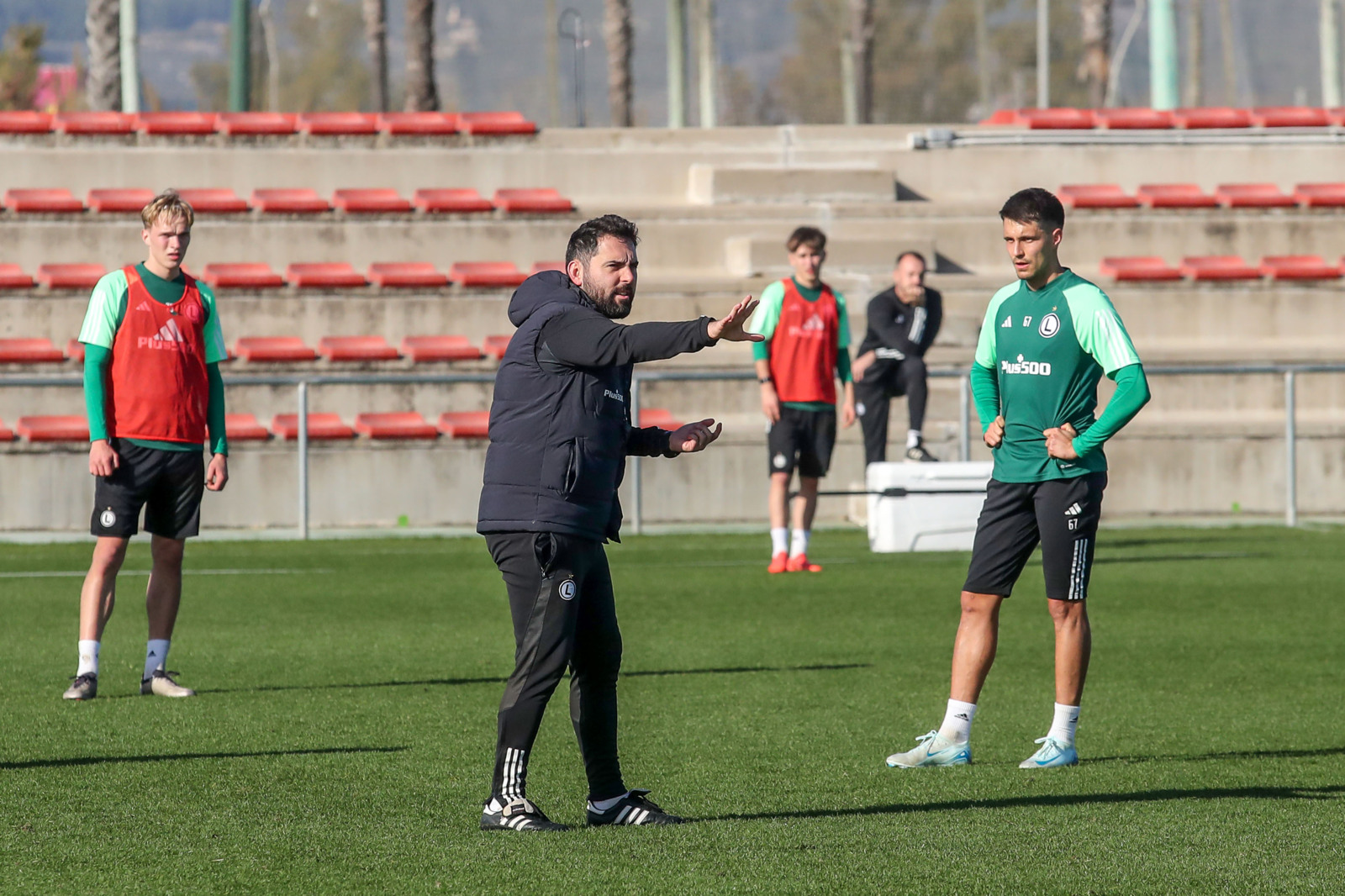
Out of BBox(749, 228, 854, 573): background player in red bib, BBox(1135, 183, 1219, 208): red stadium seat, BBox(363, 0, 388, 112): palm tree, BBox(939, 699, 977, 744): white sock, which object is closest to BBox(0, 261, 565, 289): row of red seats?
BBox(1135, 183, 1219, 208): red stadium seat

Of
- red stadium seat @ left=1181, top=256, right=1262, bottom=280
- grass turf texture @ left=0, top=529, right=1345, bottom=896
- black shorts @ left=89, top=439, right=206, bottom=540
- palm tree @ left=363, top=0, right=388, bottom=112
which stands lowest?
grass turf texture @ left=0, top=529, right=1345, bottom=896

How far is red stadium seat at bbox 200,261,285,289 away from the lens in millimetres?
21766

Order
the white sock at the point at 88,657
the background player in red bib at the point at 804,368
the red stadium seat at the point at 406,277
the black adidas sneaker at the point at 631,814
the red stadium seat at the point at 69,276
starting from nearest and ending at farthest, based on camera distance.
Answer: the black adidas sneaker at the point at 631,814
the white sock at the point at 88,657
the background player in red bib at the point at 804,368
the red stadium seat at the point at 69,276
the red stadium seat at the point at 406,277

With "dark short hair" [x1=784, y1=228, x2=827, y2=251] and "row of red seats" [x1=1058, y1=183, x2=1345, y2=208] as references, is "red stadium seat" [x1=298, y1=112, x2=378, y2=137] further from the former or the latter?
"dark short hair" [x1=784, y1=228, x2=827, y2=251]

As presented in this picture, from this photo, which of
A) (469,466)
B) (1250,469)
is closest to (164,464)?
(469,466)

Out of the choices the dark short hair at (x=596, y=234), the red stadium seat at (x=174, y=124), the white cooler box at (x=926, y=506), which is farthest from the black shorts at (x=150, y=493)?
the red stadium seat at (x=174, y=124)

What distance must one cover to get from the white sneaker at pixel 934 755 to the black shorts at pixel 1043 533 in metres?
0.55

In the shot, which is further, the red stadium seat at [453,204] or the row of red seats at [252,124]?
the row of red seats at [252,124]

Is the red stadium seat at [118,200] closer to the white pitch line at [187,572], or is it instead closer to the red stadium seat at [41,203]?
the red stadium seat at [41,203]

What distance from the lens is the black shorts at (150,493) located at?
775 cm

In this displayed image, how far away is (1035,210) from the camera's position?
20.5 ft

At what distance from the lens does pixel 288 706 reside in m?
7.66

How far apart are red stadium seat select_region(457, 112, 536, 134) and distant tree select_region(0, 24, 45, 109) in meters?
39.4

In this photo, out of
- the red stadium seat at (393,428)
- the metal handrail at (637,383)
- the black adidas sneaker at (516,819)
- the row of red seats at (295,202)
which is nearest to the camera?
the black adidas sneaker at (516,819)
